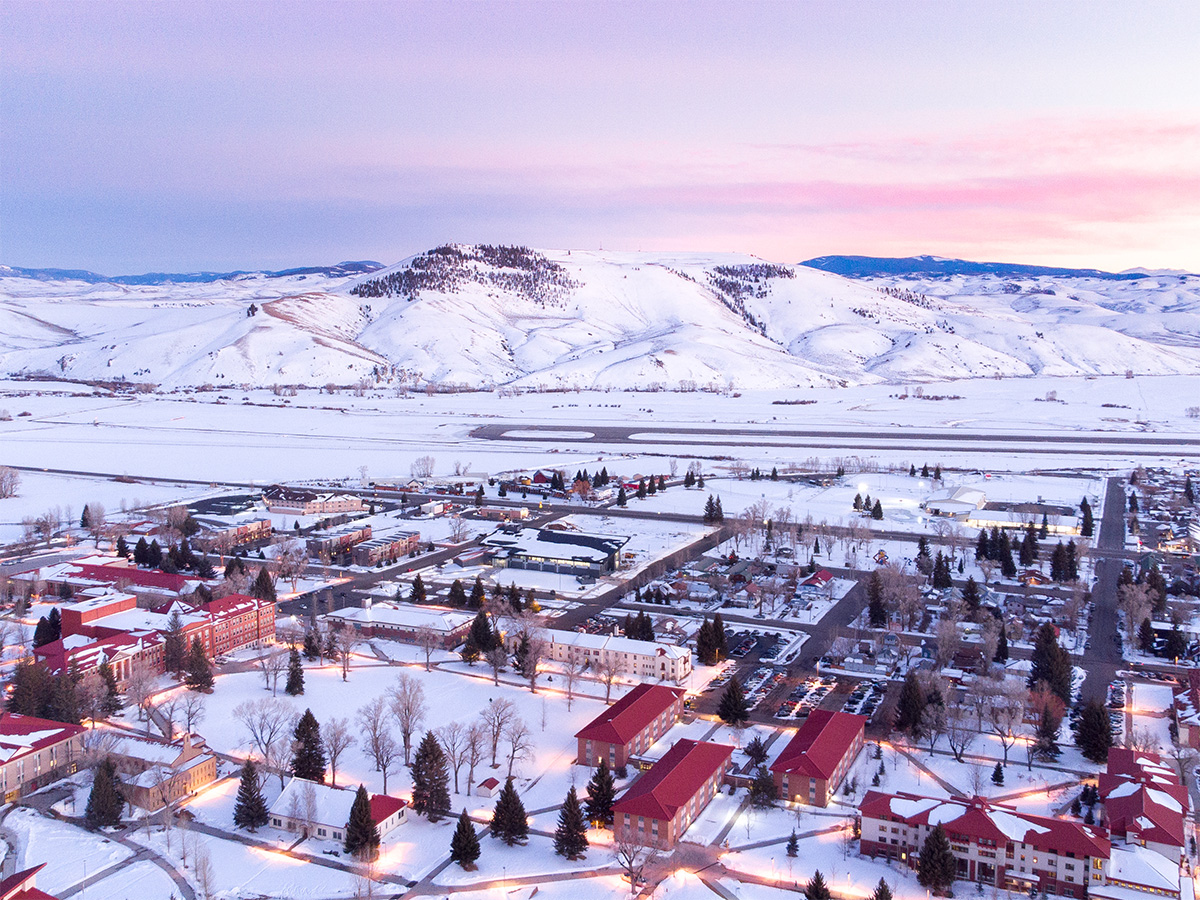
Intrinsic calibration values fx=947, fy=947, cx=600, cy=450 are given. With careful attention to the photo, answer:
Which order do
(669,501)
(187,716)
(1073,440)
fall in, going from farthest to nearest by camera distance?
1. (1073,440)
2. (669,501)
3. (187,716)

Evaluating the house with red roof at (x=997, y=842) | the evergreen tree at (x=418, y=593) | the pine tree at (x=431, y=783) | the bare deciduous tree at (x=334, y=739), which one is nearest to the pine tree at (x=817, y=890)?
the house with red roof at (x=997, y=842)

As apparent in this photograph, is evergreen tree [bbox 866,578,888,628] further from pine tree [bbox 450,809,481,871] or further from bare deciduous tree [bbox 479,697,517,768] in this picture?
pine tree [bbox 450,809,481,871]

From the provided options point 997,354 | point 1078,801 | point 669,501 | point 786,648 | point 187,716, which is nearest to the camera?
point 1078,801

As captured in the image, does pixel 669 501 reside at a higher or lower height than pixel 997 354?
lower

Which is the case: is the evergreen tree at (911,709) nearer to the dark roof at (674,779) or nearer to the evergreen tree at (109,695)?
the dark roof at (674,779)

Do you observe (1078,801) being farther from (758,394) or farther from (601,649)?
(758,394)

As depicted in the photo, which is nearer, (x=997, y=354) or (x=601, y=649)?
(x=601, y=649)

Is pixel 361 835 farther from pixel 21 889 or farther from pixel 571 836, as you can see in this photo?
pixel 21 889

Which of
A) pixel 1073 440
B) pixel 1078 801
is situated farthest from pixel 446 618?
pixel 1073 440
